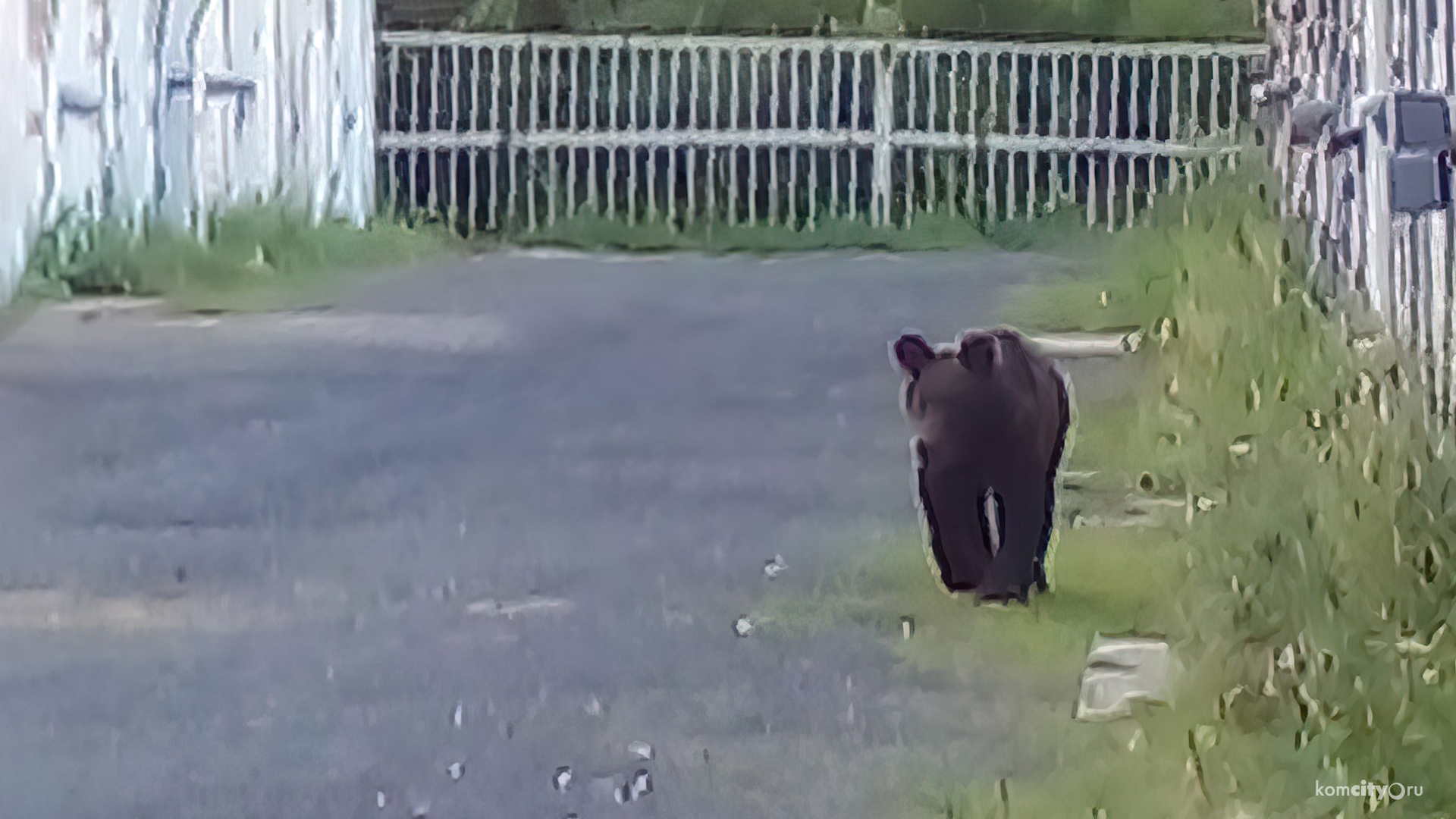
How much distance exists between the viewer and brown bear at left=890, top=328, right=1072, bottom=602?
231cm

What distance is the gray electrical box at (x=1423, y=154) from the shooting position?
8.71 ft

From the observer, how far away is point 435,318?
3.47 metres

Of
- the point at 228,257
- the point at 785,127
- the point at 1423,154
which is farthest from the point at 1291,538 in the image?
the point at 228,257

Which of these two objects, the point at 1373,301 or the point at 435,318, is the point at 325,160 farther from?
the point at 1373,301

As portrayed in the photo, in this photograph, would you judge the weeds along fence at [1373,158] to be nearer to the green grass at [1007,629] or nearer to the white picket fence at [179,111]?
the green grass at [1007,629]

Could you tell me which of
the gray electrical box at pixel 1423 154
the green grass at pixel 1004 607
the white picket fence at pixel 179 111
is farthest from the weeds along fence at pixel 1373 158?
the white picket fence at pixel 179 111

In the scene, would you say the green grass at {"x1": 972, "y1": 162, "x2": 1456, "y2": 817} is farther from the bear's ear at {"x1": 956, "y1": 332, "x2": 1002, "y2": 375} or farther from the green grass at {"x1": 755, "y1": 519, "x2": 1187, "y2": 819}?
the bear's ear at {"x1": 956, "y1": 332, "x2": 1002, "y2": 375}

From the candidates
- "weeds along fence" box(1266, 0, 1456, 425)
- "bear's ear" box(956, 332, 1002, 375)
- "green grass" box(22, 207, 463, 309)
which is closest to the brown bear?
"bear's ear" box(956, 332, 1002, 375)

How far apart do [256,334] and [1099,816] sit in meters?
2.41

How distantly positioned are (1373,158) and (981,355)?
1239 mm

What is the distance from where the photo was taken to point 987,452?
2.36 m

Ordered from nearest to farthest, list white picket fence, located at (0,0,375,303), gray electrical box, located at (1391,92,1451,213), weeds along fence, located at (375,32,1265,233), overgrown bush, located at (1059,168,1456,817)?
overgrown bush, located at (1059,168,1456,817), gray electrical box, located at (1391,92,1451,213), white picket fence, located at (0,0,375,303), weeds along fence, located at (375,32,1265,233)

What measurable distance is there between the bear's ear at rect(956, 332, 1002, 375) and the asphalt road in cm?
54

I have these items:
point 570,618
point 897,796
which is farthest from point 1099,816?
point 570,618
